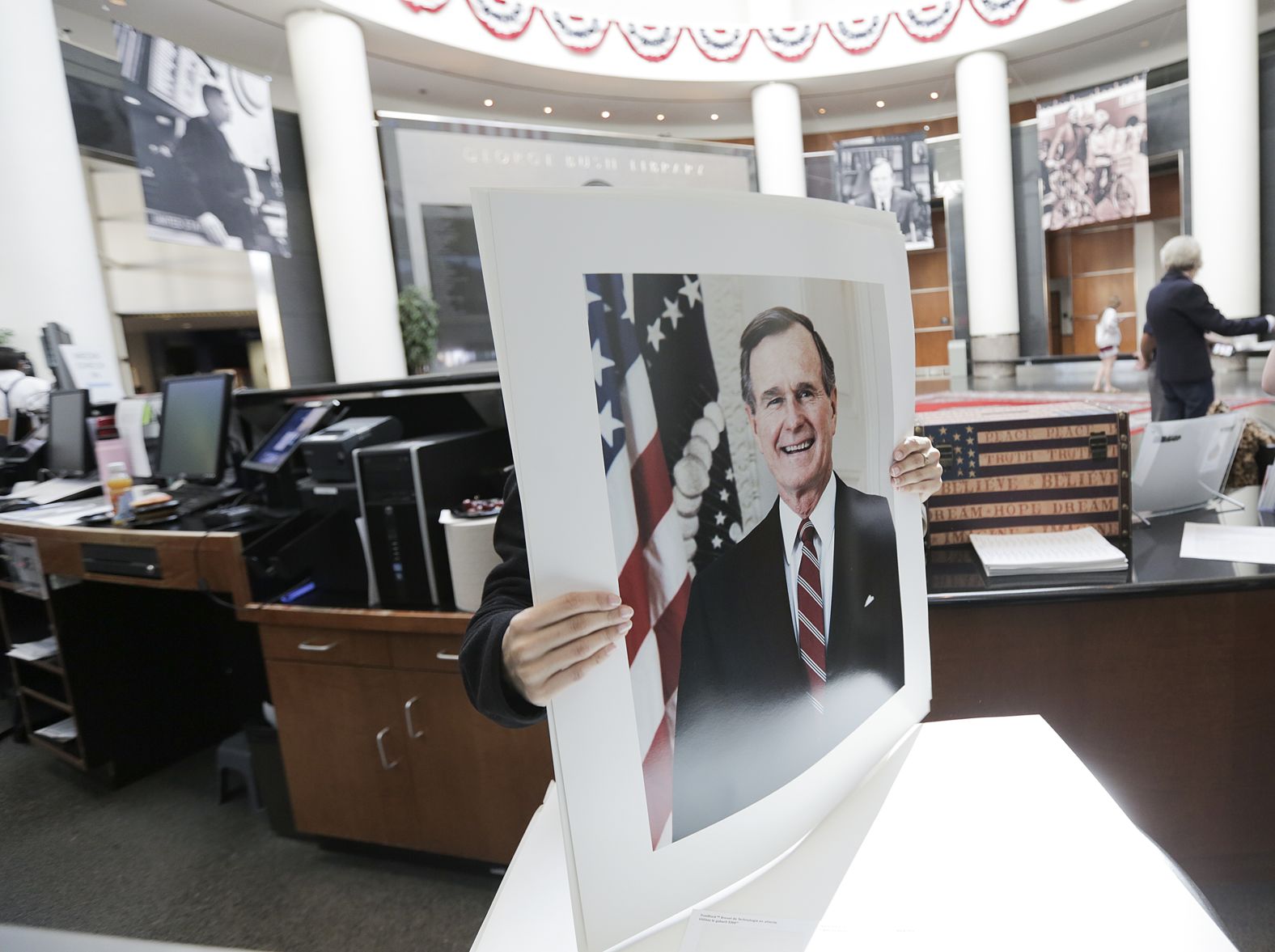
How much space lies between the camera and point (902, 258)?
29.7 inches

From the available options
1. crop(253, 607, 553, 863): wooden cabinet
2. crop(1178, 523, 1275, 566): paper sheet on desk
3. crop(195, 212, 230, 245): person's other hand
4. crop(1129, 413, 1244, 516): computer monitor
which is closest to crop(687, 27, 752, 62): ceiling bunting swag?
crop(195, 212, 230, 245): person's other hand

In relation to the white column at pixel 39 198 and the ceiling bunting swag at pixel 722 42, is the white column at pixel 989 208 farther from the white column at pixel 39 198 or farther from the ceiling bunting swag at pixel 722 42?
the white column at pixel 39 198

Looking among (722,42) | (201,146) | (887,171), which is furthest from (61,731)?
(887,171)

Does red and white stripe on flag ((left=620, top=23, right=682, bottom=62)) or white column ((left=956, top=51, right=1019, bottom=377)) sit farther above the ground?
red and white stripe on flag ((left=620, top=23, right=682, bottom=62))

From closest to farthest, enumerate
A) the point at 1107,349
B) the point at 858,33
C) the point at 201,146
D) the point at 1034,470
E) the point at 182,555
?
the point at 1034,470 < the point at 182,555 < the point at 201,146 < the point at 1107,349 < the point at 858,33

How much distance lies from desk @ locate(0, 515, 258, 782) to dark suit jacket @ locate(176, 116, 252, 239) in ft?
15.0

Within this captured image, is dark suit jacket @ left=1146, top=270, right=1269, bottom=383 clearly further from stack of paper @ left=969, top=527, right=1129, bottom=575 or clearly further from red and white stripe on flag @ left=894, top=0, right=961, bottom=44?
red and white stripe on flag @ left=894, top=0, right=961, bottom=44

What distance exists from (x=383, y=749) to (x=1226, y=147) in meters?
11.3

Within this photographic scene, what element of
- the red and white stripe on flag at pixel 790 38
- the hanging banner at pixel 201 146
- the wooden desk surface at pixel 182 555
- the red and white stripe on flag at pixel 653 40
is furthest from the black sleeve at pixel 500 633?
the red and white stripe on flag at pixel 790 38

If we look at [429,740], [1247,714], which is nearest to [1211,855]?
[1247,714]

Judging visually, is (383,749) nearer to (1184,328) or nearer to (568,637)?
(568,637)

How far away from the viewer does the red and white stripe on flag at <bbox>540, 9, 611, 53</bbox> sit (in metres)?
9.73

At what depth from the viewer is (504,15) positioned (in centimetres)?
923

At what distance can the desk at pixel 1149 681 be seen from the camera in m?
1.50
